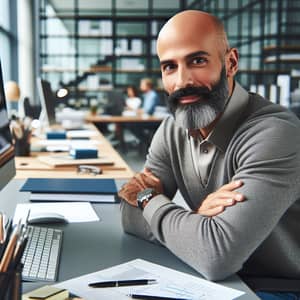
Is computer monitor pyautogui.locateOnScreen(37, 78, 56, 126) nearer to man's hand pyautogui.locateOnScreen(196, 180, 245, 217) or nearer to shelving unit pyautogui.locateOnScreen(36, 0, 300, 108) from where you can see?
man's hand pyautogui.locateOnScreen(196, 180, 245, 217)

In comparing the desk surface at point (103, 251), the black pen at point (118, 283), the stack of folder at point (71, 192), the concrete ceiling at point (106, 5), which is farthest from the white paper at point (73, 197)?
the concrete ceiling at point (106, 5)

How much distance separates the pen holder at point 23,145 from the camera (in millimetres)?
2857

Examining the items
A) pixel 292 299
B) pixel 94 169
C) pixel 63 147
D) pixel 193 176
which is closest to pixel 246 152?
pixel 193 176

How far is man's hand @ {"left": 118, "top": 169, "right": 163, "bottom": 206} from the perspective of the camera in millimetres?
1504

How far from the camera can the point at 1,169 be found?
4.44 feet

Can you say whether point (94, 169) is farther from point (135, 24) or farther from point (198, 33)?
point (135, 24)

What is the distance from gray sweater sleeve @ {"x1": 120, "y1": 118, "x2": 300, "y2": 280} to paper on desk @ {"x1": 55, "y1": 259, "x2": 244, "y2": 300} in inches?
2.1

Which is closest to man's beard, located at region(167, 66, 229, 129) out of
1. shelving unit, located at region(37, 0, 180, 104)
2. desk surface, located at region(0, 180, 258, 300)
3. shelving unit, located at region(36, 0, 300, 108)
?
desk surface, located at region(0, 180, 258, 300)

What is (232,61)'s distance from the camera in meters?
1.44

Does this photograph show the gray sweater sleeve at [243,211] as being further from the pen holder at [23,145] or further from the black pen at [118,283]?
the pen holder at [23,145]

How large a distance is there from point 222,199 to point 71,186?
2.70 feet

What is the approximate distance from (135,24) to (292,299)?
10163mm

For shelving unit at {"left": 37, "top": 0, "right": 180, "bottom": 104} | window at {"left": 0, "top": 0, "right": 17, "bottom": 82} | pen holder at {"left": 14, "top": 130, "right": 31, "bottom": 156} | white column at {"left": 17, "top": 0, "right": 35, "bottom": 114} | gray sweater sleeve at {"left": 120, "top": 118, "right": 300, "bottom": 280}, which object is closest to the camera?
gray sweater sleeve at {"left": 120, "top": 118, "right": 300, "bottom": 280}

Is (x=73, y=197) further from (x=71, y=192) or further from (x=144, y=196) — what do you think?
(x=144, y=196)
